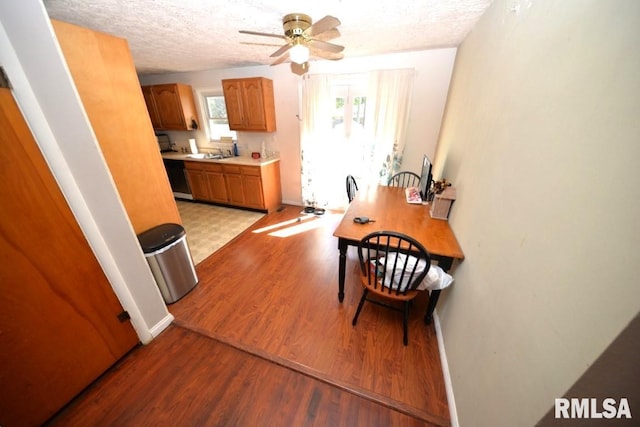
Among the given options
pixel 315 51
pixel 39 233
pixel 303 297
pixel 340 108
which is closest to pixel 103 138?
pixel 39 233

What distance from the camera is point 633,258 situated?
18.2 inches

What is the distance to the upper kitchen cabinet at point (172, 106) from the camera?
3731 mm

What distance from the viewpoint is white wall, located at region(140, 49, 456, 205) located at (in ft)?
8.80

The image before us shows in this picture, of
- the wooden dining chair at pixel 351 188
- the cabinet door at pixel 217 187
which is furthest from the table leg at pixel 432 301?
the cabinet door at pixel 217 187

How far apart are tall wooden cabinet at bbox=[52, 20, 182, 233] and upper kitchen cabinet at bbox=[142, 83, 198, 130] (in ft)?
8.76

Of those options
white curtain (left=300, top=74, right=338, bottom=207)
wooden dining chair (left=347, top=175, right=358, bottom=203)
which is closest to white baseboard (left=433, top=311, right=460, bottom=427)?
wooden dining chair (left=347, top=175, right=358, bottom=203)

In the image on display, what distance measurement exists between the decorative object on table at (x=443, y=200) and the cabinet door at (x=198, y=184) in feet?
12.3

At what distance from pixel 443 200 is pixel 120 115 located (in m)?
2.66

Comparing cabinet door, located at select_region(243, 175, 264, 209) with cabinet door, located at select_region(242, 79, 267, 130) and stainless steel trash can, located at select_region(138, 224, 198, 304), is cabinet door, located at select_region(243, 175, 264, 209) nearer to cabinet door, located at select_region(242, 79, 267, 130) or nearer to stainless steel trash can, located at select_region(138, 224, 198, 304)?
cabinet door, located at select_region(242, 79, 267, 130)

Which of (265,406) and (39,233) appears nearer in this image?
(39,233)

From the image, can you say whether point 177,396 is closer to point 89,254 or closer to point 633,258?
point 89,254

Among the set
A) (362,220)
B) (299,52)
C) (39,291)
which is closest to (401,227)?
(362,220)

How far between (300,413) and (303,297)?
87 cm

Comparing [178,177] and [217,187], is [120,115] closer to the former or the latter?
[217,187]
